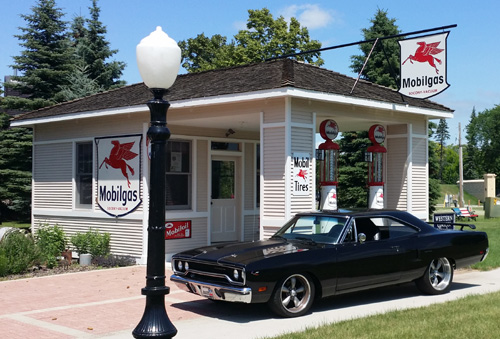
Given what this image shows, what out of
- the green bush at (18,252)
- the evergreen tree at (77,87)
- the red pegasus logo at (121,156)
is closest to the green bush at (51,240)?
the green bush at (18,252)

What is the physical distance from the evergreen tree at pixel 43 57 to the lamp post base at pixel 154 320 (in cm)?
2265

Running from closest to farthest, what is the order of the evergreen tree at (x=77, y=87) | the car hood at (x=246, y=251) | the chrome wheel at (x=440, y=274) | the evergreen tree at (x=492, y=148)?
the car hood at (x=246, y=251) → the chrome wheel at (x=440, y=274) → the evergreen tree at (x=77, y=87) → the evergreen tree at (x=492, y=148)

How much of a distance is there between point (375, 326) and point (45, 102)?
71.3 ft

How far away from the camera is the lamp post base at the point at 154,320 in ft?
16.0

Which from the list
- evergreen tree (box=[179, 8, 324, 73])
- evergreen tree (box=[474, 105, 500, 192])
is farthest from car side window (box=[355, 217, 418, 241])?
evergreen tree (box=[474, 105, 500, 192])

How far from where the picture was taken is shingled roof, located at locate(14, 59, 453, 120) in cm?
1170

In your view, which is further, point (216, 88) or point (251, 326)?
point (216, 88)

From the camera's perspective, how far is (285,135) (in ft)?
36.9

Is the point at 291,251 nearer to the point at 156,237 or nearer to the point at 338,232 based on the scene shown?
the point at 338,232

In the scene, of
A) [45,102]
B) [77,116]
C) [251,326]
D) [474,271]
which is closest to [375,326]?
[251,326]

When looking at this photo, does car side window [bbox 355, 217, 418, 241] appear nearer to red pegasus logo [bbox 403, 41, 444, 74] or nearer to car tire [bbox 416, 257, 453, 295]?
car tire [bbox 416, 257, 453, 295]

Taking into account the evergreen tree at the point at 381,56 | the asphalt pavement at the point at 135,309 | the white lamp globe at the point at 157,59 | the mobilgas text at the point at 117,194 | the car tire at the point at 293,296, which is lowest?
the asphalt pavement at the point at 135,309

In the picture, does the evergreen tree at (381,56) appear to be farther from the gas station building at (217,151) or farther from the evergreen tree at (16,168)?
the evergreen tree at (16,168)

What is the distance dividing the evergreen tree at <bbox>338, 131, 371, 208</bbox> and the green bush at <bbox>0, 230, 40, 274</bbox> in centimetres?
1627
